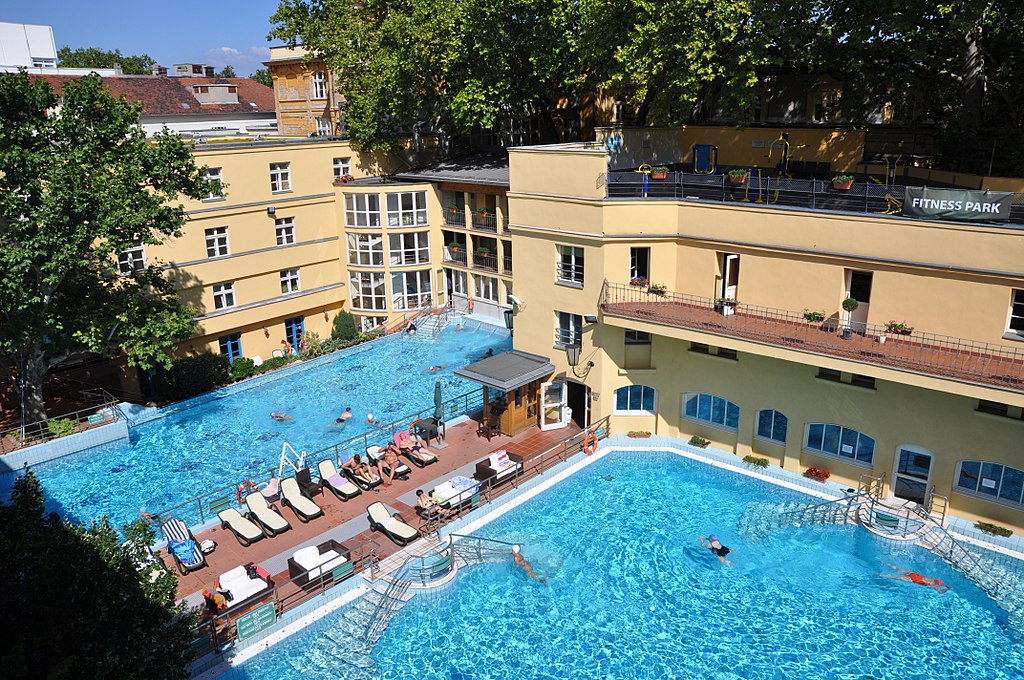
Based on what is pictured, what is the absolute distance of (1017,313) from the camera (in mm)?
22328

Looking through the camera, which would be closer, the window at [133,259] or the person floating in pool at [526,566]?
the person floating in pool at [526,566]

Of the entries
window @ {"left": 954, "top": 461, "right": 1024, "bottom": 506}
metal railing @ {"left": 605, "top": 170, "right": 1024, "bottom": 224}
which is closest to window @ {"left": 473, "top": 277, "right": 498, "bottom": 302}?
metal railing @ {"left": 605, "top": 170, "right": 1024, "bottom": 224}

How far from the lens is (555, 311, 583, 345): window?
29.9 meters

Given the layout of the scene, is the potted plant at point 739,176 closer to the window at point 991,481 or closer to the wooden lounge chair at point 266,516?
the window at point 991,481

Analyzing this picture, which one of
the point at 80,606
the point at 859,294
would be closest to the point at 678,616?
the point at 859,294

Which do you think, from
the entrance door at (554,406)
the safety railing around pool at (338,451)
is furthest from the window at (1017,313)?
the safety railing around pool at (338,451)

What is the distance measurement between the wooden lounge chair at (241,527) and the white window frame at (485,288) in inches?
872

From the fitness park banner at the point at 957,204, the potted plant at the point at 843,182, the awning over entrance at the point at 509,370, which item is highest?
the potted plant at the point at 843,182

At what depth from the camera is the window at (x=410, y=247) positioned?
43625mm

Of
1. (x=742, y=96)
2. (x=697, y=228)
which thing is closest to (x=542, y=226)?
(x=697, y=228)

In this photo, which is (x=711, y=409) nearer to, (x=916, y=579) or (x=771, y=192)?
(x=771, y=192)

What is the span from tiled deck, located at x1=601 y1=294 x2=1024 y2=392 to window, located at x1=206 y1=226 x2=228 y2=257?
21349 mm

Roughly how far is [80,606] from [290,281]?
106ft

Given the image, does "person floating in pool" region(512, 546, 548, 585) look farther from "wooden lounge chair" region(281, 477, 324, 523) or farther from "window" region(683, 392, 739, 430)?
"window" region(683, 392, 739, 430)
